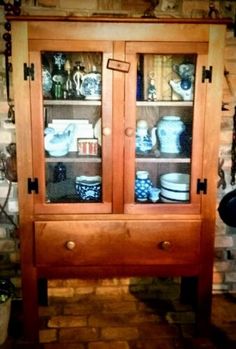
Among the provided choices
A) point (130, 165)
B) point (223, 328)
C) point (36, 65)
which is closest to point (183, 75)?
point (130, 165)

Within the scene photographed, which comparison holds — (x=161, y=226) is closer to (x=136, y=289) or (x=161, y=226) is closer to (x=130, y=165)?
(x=130, y=165)

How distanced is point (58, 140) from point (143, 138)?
16.1 inches

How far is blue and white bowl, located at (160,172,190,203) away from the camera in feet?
6.37

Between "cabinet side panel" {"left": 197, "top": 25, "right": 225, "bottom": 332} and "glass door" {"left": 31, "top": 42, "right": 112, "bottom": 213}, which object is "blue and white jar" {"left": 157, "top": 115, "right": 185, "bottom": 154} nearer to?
"cabinet side panel" {"left": 197, "top": 25, "right": 225, "bottom": 332}

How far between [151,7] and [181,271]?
1.41 meters

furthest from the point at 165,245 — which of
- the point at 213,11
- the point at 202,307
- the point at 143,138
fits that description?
the point at 213,11

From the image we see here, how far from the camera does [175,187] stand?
195 cm

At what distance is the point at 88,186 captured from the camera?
1.95m

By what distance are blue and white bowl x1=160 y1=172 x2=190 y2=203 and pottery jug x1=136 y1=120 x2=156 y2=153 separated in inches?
6.6

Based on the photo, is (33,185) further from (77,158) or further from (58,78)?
(58,78)

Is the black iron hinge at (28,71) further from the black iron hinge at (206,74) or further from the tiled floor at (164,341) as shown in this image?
the tiled floor at (164,341)

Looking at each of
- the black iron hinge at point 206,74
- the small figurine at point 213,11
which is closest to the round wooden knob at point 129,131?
the black iron hinge at point 206,74

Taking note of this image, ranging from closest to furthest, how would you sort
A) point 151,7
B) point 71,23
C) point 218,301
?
point 71,23 → point 151,7 → point 218,301

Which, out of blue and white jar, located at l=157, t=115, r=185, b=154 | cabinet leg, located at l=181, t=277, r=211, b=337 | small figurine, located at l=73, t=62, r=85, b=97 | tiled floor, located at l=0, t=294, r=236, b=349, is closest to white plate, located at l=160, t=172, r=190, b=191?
blue and white jar, located at l=157, t=115, r=185, b=154
